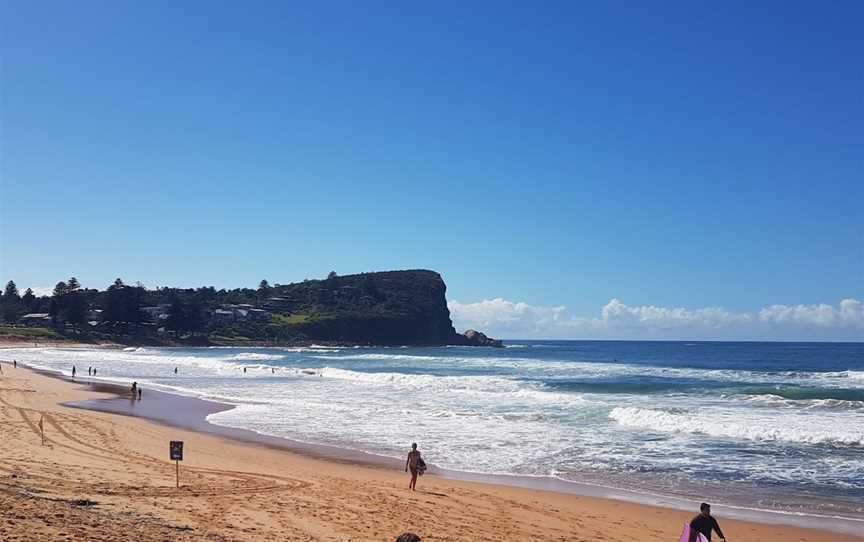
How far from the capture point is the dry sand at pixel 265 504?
9.42 metres

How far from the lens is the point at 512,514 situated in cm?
1292

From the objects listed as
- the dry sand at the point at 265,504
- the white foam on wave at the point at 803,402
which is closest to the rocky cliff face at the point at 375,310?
the white foam on wave at the point at 803,402

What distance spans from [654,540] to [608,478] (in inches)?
198

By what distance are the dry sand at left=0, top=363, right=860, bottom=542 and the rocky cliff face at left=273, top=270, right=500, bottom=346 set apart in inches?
4837

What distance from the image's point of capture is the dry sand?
942cm

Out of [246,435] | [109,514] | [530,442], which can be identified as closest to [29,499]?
[109,514]

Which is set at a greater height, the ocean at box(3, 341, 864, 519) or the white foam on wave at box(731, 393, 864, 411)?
the white foam on wave at box(731, 393, 864, 411)

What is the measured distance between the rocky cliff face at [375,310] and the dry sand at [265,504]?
403ft

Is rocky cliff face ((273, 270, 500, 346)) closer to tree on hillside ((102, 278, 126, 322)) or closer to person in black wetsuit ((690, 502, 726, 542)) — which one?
tree on hillside ((102, 278, 126, 322))

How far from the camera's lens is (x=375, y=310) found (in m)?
158

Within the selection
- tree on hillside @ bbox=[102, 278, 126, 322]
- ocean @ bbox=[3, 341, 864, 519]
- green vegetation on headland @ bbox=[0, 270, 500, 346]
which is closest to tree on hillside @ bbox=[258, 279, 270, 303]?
green vegetation on headland @ bbox=[0, 270, 500, 346]

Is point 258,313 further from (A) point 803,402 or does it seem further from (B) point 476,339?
(A) point 803,402

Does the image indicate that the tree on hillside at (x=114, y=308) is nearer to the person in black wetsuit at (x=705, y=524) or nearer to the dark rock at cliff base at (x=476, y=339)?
the dark rock at cliff base at (x=476, y=339)

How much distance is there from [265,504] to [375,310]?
146 meters
